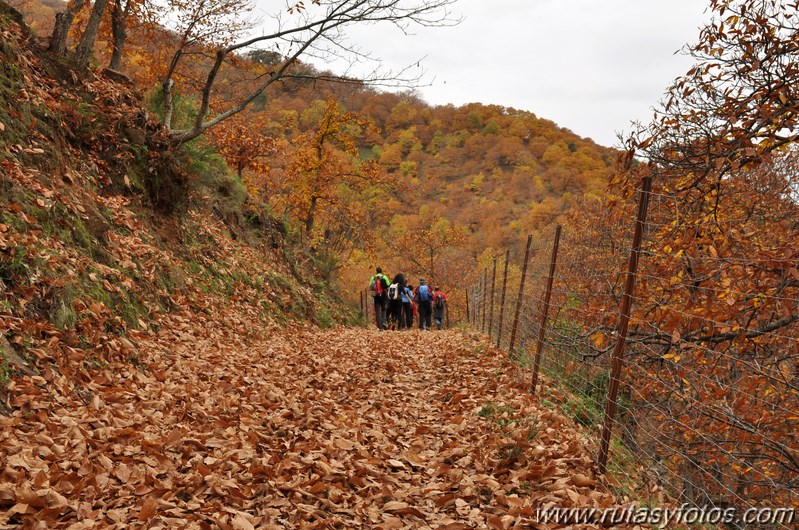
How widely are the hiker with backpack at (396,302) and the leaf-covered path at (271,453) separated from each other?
9.66m

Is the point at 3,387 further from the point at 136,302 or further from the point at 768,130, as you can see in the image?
the point at 768,130

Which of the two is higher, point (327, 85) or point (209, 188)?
point (327, 85)

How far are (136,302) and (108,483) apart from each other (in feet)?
14.1

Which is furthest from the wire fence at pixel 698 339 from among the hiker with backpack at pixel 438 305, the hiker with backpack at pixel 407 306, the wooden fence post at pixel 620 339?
the hiker with backpack at pixel 438 305

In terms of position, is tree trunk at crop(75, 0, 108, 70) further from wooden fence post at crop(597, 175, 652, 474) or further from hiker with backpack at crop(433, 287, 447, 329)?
hiker with backpack at crop(433, 287, 447, 329)

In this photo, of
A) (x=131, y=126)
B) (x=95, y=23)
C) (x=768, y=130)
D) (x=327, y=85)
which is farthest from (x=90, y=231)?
(x=768, y=130)

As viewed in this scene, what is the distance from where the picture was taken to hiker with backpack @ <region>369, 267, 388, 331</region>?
17.4 metres

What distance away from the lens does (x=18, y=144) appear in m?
7.21

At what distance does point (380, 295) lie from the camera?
57.6ft

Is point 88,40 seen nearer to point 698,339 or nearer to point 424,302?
point 698,339

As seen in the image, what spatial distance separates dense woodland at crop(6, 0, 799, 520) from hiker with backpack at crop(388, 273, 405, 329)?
10.8ft

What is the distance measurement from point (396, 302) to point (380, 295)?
574 millimetres

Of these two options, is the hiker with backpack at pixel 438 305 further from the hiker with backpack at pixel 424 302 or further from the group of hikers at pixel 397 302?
the hiker with backpack at pixel 424 302

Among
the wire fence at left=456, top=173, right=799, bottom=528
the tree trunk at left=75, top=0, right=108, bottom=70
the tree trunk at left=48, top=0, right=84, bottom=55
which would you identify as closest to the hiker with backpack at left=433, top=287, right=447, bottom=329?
the wire fence at left=456, top=173, right=799, bottom=528
